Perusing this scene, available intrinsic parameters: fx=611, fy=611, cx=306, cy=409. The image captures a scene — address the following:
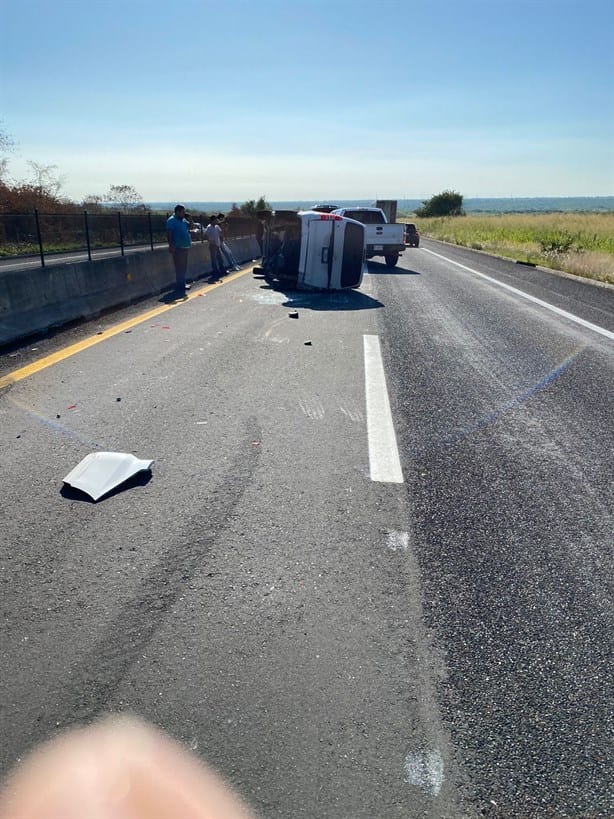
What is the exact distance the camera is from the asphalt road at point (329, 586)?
213 centimetres

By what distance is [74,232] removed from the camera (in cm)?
2725

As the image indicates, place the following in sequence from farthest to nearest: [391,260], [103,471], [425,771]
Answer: [391,260]
[103,471]
[425,771]

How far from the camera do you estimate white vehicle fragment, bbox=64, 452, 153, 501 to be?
156 inches

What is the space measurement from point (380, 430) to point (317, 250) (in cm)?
955

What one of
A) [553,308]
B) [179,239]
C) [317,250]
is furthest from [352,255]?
[553,308]

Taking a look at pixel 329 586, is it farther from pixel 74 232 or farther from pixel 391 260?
pixel 74 232

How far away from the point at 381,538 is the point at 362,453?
1.28 meters

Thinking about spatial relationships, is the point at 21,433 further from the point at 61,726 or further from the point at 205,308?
the point at 205,308

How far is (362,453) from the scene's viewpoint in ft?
15.4

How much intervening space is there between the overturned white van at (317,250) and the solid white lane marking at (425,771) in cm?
1262

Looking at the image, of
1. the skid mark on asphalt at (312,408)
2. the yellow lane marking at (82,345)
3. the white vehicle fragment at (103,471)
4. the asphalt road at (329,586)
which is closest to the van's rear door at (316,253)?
the yellow lane marking at (82,345)

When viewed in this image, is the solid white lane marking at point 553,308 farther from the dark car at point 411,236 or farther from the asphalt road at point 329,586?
the dark car at point 411,236

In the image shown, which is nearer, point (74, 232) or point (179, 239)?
point (179, 239)

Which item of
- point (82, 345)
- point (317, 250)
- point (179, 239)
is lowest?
point (82, 345)
